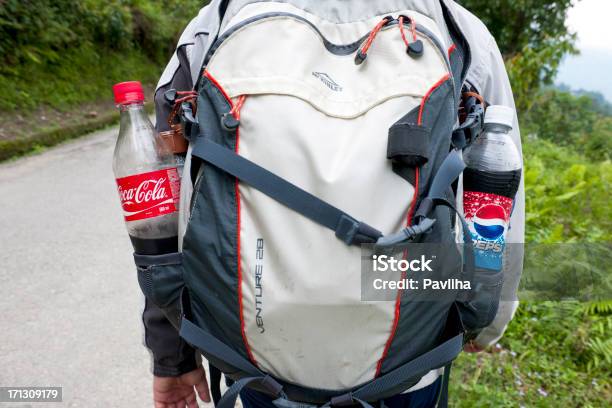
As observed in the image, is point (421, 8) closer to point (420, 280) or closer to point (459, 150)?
point (459, 150)

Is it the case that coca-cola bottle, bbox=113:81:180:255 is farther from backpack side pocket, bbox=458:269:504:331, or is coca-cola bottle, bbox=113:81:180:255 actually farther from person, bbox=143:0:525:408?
backpack side pocket, bbox=458:269:504:331

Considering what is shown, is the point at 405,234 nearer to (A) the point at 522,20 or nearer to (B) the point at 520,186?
(B) the point at 520,186

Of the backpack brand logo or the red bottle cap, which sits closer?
the backpack brand logo

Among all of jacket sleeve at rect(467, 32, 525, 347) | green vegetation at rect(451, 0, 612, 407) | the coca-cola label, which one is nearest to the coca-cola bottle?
the coca-cola label

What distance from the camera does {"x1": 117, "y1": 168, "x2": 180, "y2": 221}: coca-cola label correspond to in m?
1.09

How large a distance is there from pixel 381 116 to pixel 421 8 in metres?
0.30

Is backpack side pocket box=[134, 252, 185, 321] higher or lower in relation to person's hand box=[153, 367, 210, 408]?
higher

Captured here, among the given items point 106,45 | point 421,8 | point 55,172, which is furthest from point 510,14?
point 421,8

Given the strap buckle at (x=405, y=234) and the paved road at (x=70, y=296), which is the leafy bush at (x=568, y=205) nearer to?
the paved road at (x=70, y=296)

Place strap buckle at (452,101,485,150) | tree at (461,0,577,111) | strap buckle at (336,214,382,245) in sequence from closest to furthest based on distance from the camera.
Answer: strap buckle at (336,214,382,245), strap buckle at (452,101,485,150), tree at (461,0,577,111)

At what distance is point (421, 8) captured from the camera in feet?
3.40

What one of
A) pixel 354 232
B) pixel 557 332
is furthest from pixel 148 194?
pixel 557 332

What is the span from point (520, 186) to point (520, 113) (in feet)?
31.8

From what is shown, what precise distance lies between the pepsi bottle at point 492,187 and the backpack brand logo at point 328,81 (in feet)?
1.14
